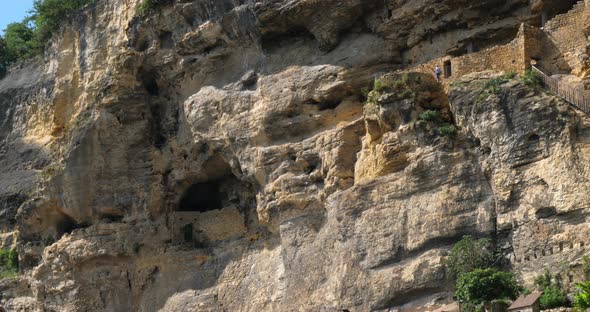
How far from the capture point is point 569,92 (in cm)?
2805

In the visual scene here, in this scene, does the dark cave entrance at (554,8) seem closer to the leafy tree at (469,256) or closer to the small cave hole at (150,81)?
the leafy tree at (469,256)

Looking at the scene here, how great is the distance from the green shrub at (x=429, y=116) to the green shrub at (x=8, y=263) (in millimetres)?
16020

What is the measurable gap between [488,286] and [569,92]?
4.83m

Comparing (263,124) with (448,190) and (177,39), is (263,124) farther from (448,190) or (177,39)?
(448,190)

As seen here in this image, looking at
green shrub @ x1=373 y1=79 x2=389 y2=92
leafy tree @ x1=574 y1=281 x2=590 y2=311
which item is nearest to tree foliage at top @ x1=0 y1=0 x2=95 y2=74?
green shrub @ x1=373 y1=79 x2=389 y2=92

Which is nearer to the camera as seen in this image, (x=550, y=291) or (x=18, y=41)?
(x=550, y=291)

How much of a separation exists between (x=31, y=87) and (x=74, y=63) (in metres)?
2.85

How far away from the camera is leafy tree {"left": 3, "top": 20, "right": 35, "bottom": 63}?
4909 cm

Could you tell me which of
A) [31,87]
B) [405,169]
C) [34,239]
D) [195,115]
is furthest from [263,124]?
[31,87]

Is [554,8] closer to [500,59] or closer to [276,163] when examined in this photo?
[500,59]

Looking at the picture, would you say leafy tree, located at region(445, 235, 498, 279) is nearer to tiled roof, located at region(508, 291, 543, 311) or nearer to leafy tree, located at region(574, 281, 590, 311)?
tiled roof, located at region(508, 291, 543, 311)

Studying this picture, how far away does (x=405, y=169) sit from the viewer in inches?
1172

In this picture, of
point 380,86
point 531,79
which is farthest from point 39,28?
point 531,79

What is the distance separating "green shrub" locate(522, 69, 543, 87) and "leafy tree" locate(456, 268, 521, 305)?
177 inches
